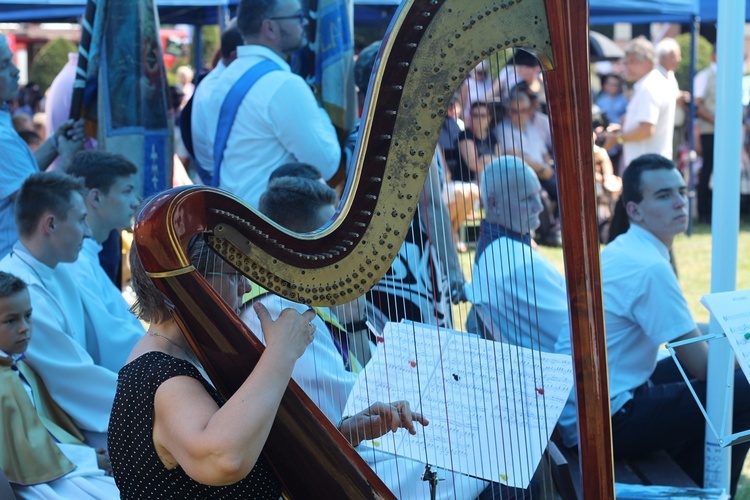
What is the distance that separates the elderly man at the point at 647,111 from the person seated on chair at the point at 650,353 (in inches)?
203

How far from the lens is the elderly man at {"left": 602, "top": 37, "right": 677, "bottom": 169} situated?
28.0 ft

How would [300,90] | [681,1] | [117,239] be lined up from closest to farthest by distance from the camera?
[300,90]
[117,239]
[681,1]

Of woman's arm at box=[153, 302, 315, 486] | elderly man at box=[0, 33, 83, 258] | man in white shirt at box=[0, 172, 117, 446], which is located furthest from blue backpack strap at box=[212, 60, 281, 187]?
woman's arm at box=[153, 302, 315, 486]

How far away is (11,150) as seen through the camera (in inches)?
158

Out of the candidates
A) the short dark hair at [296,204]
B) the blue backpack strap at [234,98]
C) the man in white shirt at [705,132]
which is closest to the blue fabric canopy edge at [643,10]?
the man in white shirt at [705,132]

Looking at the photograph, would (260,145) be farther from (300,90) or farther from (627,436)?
(627,436)

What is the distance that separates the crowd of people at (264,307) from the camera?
5.80 feet

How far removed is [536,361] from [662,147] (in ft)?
22.2

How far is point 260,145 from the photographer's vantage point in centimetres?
399

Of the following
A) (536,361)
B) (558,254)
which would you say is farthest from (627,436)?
(558,254)

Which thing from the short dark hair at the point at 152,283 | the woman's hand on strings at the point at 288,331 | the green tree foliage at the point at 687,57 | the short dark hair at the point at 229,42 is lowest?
the woman's hand on strings at the point at 288,331

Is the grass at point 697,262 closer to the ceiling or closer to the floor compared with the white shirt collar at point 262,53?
closer to the floor

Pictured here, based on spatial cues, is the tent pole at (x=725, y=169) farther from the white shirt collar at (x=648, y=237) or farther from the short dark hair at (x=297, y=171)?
the short dark hair at (x=297, y=171)

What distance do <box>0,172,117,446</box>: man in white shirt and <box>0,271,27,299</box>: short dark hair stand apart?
29 centimetres
